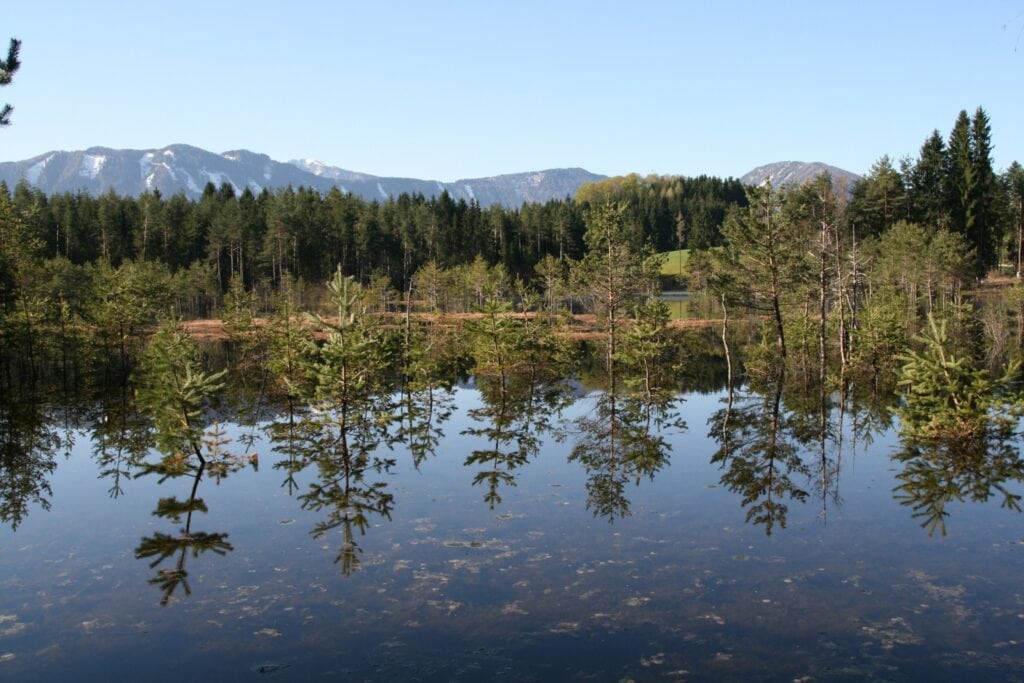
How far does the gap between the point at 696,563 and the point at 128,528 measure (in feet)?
45.0

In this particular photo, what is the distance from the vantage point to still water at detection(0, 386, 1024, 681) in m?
11.4

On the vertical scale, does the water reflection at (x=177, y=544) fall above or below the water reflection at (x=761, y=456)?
below

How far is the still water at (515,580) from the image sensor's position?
11438 mm

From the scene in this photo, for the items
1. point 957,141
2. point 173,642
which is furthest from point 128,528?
point 957,141

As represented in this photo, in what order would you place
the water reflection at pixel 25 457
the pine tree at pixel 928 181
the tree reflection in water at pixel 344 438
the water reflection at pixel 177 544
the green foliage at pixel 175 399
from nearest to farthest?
the water reflection at pixel 177 544 → the tree reflection in water at pixel 344 438 → the water reflection at pixel 25 457 → the green foliage at pixel 175 399 → the pine tree at pixel 928 181

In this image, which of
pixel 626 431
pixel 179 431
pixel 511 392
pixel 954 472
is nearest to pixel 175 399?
pixel 179 431

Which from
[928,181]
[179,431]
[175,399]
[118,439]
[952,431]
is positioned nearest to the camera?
[179,431]

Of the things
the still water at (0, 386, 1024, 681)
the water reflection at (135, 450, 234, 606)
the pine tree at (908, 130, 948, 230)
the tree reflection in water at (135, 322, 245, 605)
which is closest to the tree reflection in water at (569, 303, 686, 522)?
the still water at (0, 386, 1024, 681)

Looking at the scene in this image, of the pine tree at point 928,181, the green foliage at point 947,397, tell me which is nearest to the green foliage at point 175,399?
the green foliage at point 947,397

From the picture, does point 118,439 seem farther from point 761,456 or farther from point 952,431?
point 952,431

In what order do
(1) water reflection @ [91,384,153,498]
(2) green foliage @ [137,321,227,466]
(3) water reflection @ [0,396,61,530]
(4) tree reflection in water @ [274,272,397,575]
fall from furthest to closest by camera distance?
1. (1) water reflection @ [91,384,153,498]
2. (2) green foliage @ [137,321,227,466]
3. (3) water reflection @ [0,396,61,530]
4. (4) tree reflection in water @ [274,272,397,575]

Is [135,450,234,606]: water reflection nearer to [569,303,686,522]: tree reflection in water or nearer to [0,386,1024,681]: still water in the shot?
[0,386,1024,681]: still water

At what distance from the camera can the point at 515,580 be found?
14516 millimetres

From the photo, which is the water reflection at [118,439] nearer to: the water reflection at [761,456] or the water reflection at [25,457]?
the water reflection at [25,457]
